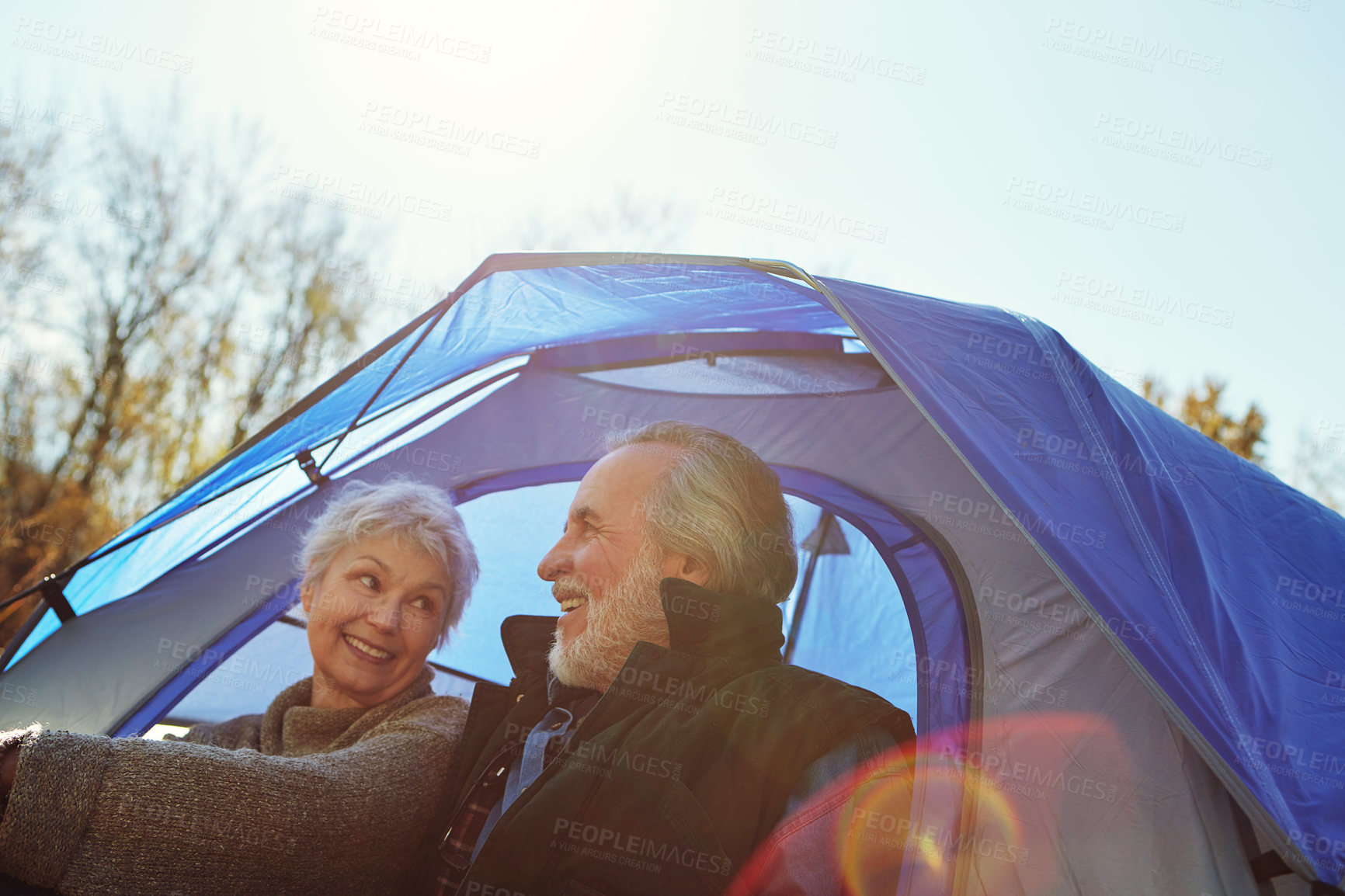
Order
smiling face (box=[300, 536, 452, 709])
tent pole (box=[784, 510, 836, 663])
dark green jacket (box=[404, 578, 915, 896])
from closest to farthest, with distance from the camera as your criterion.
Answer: dark green jacket (box=[404, 578, 915, 896]) < smiling face (box=[300, 536, 452, 709]) < tent pole (box=[784, 510, 836, 663])

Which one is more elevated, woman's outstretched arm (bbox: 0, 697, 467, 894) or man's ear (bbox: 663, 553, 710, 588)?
man's ear (bbox: 663, 553, 710, 588)

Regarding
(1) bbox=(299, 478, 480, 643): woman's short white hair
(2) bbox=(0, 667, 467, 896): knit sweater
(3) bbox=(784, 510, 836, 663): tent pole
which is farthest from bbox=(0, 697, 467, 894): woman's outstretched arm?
(3) bbox=(784, 510, 836, 663): tent pole

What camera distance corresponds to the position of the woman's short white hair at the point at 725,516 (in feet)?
7.29

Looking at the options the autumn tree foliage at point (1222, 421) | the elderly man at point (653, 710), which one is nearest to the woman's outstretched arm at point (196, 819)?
the elderly man at point (653, 710)

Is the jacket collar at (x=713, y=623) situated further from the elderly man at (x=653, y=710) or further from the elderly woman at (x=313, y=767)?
the elderly woman at (x=313, y=767)

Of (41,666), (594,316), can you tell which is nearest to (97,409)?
(41,666)

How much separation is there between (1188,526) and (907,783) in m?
0.87

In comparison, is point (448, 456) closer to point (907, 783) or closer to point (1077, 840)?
point (907, 783)

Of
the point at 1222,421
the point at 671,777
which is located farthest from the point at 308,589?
the point at 1222,421

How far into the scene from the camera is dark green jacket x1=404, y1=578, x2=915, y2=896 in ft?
5.07

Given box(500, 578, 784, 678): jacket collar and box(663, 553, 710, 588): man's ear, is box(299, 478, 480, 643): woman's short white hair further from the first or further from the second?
box(500, 578, 784, 678): jacket collar

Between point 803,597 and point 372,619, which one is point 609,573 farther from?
point 803,597

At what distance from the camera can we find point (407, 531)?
2.54 meters

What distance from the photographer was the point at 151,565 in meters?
2.92
